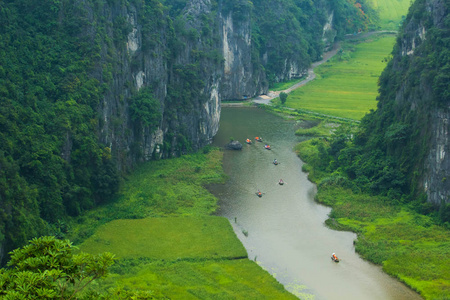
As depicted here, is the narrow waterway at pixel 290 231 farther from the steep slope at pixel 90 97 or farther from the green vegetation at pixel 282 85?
the green vegetation at pixel 282 85

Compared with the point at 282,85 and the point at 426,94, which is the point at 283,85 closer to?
the point at 282,85

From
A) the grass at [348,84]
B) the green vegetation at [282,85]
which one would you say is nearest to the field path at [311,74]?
the green vegetation at [282,85]

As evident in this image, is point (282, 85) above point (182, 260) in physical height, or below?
above

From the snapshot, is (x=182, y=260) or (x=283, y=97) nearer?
(x=182, y=260)

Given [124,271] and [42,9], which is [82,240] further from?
[42,9]

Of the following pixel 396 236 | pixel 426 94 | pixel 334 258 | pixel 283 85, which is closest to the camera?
pixel 334 258

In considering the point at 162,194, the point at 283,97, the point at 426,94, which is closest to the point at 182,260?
the point at 162,194

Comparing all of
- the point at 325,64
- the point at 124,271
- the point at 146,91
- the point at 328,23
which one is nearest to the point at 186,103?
the point at 146,91

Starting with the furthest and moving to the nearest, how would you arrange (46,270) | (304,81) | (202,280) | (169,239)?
(304,81) → (169,239) → (202,280) → (46,270)
